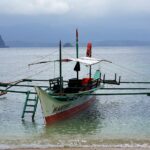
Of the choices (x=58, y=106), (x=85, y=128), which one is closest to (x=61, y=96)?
(x=58, y=106)

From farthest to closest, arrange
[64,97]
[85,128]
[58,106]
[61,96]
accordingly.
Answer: [64,97], [61,96], [58,106], [85,128]

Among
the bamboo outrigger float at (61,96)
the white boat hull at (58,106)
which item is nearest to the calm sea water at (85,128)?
the white boat hull at (58,106)

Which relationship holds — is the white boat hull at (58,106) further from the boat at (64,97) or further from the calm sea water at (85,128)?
the calm sea water at (85,128)

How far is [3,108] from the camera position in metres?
28.3

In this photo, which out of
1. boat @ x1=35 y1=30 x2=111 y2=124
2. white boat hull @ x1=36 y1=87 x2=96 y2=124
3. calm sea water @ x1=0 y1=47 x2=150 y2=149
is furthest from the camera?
boat @ x1=35 y1=30 x2=111 y2=124

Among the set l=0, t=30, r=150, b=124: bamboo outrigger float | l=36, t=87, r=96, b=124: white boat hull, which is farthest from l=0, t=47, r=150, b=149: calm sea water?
l=0, t=30, r=150, b=124: bamboo outrigger float

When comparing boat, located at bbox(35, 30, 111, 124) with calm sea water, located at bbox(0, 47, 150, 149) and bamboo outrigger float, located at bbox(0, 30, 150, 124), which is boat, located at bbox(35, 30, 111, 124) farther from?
calm sea water, located at bbox(0, 47, 150, 149)

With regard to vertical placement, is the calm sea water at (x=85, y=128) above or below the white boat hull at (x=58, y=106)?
below

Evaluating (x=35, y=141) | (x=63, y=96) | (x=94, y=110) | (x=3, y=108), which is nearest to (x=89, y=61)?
(x=94, y=110)

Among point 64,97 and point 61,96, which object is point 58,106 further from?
point 64,97

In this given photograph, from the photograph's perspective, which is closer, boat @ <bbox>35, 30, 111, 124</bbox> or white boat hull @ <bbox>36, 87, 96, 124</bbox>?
white boat hull @ <bbox>36, 87, 96, 124</bbox>

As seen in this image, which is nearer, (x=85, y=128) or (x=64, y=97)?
(x=85, y=128)

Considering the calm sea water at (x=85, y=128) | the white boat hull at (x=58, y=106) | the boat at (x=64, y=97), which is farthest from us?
the boat at (x=64, y=97)

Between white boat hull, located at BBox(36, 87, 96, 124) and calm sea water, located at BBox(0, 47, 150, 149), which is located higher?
white boat hull, located at BBox(36, 87, 96, 124)
